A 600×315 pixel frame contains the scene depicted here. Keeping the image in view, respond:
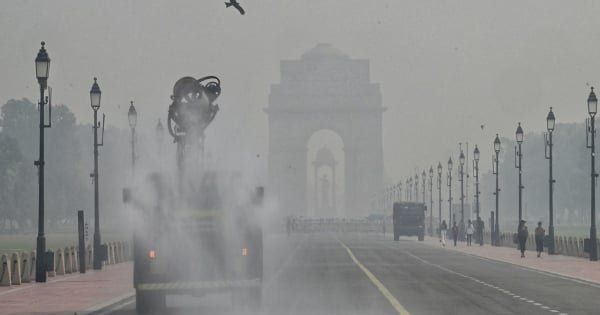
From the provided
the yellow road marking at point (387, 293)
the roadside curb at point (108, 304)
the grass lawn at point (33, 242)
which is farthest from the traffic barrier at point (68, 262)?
the grass lawn at point (33, 242)

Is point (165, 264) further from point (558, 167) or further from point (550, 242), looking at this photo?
point (558, 167)

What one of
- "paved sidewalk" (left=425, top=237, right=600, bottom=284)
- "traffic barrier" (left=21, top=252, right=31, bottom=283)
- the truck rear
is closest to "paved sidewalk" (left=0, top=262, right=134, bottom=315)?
"traffic barrier" (left=21, top=252, right=31, bottom=283)

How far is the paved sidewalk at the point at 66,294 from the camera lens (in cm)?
2929

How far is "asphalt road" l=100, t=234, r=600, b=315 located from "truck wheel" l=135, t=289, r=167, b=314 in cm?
32

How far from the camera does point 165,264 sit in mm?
26547

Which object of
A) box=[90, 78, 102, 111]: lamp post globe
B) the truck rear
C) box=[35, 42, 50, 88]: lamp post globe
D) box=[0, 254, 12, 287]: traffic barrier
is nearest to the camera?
box=[0, 254, 12, 287]: traffic barrier

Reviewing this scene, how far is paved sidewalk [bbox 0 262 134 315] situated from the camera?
2929 cm

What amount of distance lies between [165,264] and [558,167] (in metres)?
161

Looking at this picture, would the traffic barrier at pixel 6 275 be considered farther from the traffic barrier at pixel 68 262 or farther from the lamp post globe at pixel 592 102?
the lamp post globe at pixel 592 102

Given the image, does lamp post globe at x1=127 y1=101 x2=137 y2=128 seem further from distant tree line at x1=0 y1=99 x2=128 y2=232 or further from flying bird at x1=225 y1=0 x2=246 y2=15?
distant tree line at x1=0 y1=99 x2=128 y2=232

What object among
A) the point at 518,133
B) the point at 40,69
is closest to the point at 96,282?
the point at 40,69

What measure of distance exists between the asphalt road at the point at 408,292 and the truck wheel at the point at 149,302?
32 cm

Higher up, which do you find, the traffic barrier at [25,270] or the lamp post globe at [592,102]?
the lamp post globe at [592,102]

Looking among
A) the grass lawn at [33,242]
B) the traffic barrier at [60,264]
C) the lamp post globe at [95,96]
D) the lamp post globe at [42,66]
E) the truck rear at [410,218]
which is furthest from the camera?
the truck rear at [410,218]
